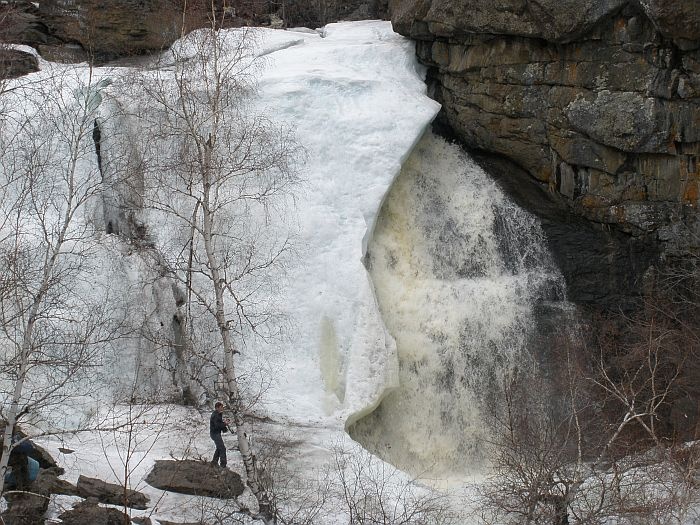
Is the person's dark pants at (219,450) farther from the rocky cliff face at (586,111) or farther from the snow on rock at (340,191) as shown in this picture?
the rocky cliff face at (586,111)

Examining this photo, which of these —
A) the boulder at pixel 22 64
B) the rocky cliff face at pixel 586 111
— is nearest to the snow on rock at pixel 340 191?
the rocky cliff face at pixel 586 111

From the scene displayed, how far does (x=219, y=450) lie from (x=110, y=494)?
1.80 m

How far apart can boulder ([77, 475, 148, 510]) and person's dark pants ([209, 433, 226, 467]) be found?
1341mm

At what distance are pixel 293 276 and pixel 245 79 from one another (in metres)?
4.40

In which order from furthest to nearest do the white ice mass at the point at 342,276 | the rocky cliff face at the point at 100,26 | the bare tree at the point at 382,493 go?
1. the rocky cliff face at the point at 100,26
2. the white ice mass at the point at 342,276
3. the bare tree at the point at 382,493

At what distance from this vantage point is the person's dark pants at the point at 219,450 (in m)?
14.2

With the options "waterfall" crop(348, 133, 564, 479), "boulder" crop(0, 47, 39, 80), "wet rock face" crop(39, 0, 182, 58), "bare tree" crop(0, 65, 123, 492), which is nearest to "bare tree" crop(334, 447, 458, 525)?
"waterfall" crop(348, 133, 564, 479)

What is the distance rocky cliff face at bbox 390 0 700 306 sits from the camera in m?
16.7

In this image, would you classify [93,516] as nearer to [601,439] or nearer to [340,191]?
[601,439]

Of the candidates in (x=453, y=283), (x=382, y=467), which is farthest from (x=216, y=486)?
(x=453, y=283)

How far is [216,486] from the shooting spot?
1373 cm

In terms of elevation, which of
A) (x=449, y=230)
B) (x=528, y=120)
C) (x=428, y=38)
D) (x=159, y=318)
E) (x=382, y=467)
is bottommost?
(x=382, y=467)

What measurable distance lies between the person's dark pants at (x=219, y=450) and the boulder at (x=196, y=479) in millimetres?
240

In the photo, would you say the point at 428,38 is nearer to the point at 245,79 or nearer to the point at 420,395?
the point at 245,79
